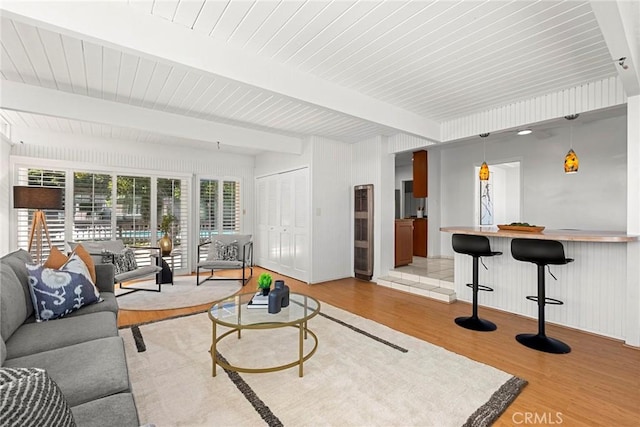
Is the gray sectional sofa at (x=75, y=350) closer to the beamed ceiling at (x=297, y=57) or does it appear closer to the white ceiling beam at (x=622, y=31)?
the beamed ceiling at (x=297, y=57)

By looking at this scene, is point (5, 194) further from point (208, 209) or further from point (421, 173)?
point (421, 173)

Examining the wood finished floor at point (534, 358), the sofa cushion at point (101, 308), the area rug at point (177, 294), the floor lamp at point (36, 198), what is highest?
the floor lamp at point (36, 198)

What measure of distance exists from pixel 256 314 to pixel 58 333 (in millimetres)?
1298

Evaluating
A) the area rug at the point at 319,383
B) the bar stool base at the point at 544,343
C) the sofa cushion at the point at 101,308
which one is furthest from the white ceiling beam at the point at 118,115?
the bar stool base at the point at 544,343

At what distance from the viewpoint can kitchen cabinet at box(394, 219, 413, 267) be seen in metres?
5.68

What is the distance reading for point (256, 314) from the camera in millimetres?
2492

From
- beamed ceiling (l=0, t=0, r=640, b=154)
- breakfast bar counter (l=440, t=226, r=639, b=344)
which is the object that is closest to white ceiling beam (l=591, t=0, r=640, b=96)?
beamed ceiling (l=0, t=0, r=640, b=154)

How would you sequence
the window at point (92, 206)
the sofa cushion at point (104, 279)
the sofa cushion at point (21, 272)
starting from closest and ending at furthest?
1. the sofa cushion at point (21, 272)
2. the sofa cushion at point (104, 279)
3. the window at point (92, 206)

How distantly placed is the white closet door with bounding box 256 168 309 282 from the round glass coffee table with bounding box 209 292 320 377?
2503 mm

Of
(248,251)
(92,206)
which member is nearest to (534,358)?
(248,251)

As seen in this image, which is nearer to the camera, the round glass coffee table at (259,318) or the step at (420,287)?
the round glass coffee table at (259,318)

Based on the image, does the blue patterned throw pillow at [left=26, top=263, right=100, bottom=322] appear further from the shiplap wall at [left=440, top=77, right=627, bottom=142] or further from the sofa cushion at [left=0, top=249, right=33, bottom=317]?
the shiplap wall at [left=440, top=77, right=627, bottom=142]

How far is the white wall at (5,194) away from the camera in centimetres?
425

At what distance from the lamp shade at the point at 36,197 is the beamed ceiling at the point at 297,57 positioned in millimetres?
1025
